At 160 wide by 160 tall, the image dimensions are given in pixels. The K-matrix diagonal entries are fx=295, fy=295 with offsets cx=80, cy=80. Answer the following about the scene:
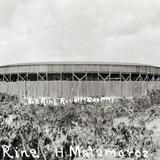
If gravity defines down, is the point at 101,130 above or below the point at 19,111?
below

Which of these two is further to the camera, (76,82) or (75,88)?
(76,82)

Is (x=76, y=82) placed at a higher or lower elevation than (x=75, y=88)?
higher

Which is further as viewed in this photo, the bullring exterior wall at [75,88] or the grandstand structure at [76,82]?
the grandstand structure at [76,82]

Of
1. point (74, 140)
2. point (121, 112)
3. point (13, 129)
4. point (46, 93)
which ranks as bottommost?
point (46, 93)

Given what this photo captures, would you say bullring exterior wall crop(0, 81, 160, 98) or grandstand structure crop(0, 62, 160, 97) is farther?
grandstand structure crop(0, 62, 160, 97)

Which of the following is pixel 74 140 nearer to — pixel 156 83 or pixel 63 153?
pixel 63 153

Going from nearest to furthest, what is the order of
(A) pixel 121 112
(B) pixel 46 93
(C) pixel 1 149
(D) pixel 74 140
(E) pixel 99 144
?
(C) pixel 1 149 → (D) pixel 74 140 → (E) pixel 99 144 → (A) pixel 121 112 → (B) pixel 46 93

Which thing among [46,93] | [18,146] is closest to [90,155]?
[18,146]

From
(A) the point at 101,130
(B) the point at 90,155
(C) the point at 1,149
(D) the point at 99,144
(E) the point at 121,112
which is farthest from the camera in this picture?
(E) the point at 121,112
